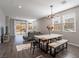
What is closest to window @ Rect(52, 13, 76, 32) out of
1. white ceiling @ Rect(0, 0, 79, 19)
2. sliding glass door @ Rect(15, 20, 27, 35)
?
white ceiling @ Rect(0, 0, 79, 19)

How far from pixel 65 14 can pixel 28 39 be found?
3.77m

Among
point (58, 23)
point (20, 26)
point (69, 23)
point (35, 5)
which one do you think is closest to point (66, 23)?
point (69, 23)

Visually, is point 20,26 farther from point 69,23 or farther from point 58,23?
point 69,23

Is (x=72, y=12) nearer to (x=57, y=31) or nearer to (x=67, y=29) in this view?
(x=67, y=29)

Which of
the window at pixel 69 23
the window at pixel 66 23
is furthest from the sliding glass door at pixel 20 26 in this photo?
the window at pixel 69 23

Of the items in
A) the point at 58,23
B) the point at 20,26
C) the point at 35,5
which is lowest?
the point at 20,26

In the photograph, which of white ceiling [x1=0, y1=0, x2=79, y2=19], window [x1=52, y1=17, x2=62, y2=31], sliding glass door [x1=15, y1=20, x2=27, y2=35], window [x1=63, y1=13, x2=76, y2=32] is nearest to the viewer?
white ceiling [x1=0, y1=0, x2=79, y2=19]

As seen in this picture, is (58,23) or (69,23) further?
(58,23)

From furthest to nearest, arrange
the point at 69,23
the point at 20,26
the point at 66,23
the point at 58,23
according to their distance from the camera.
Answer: the point at 20,26 → the point at 58,23 → the point at 66,23 → the point at 69,23

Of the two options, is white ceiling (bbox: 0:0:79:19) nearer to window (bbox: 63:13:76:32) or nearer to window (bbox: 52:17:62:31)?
window (bbox: 63:13:76:32)

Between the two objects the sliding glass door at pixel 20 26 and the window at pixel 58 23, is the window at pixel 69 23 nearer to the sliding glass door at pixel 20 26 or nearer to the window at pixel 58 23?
the window at pixel 58 23

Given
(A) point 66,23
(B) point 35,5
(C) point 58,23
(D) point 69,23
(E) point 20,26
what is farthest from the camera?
(E) point 20,26

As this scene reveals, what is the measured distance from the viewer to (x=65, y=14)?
6.08 metres

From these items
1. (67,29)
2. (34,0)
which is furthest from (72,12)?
(34,0)
